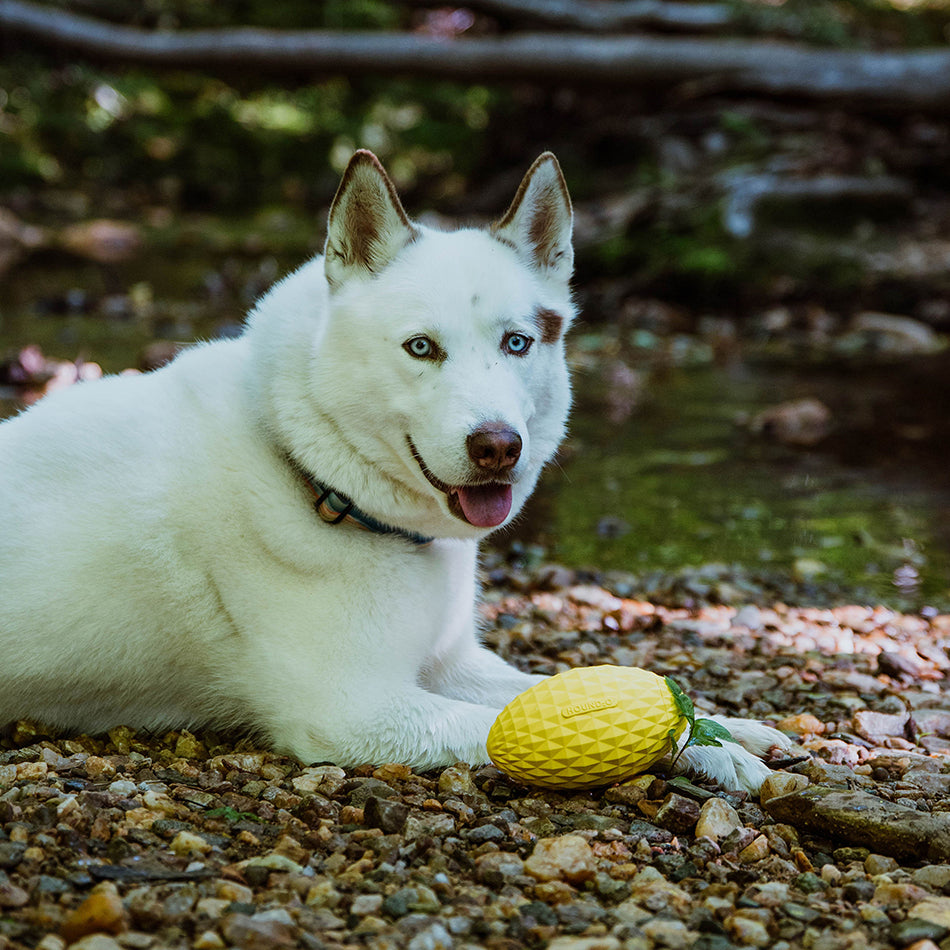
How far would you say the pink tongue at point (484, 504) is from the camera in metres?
2.95

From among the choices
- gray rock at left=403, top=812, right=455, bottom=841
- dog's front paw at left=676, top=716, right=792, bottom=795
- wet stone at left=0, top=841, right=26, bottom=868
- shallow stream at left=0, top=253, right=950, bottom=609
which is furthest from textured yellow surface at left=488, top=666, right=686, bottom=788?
shallow stream at left=0, top=253, right=950, bottom=609

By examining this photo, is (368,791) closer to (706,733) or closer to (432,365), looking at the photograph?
(706,733)

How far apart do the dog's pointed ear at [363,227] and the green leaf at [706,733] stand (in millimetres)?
1531

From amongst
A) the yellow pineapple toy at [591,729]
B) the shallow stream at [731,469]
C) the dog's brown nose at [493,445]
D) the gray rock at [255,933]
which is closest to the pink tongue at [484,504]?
the dog's brown nose at [493,445]

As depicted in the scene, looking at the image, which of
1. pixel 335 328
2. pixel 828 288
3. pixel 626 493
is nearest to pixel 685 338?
pixel 828 288

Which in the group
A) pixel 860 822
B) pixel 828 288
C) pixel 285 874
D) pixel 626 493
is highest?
pixel 828 288

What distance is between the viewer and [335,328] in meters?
3.04

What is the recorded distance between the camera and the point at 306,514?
2.98 meters

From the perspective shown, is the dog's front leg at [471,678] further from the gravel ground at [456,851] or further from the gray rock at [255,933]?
the gray rock at [255,933]

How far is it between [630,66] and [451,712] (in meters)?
10.3

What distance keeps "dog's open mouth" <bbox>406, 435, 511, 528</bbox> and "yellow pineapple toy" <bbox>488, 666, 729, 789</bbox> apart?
0.48m

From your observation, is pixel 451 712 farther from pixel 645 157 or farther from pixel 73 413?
pixel 645 157

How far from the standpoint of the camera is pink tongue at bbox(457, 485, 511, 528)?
2.95 m

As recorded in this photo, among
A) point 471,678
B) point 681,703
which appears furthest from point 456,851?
point 471,678
